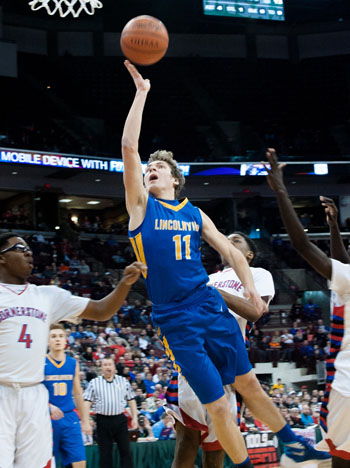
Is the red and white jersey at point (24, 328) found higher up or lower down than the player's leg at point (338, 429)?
higher up

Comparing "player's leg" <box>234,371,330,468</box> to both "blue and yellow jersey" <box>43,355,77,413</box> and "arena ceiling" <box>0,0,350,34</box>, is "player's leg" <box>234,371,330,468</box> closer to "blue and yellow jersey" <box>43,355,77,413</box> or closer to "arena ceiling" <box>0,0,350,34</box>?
"blue and yellow jersey" <box>43,355,77,413</box>

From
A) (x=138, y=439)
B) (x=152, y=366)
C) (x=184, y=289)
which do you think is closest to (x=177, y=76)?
(x=152, y=366)

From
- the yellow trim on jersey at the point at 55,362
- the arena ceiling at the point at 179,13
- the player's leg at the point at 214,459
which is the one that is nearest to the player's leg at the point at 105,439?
the yellow trim on jersey at the point at 55,362

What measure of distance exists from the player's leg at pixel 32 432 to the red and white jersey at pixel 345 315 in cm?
189

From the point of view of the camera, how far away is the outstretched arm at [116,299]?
4.08 meters

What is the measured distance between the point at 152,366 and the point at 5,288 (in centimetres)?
1182

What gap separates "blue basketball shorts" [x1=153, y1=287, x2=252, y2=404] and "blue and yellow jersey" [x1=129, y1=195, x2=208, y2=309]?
0.32 ft

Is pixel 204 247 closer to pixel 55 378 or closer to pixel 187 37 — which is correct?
pixel 187 37

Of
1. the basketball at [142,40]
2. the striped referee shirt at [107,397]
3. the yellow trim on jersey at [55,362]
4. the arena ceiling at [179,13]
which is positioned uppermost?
the arena ceiling at [179,13]

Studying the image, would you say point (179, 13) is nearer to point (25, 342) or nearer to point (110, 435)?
point (110, 435)

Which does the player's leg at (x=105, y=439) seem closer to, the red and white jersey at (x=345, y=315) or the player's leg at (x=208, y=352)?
the player's leg at (x=208, y=352)

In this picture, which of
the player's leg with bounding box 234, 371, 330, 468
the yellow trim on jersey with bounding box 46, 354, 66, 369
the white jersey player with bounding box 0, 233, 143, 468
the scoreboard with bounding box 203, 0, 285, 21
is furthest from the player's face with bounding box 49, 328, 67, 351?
the scoreboard with bounding box 203, 0, 285, 21

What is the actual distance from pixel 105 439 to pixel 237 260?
4581mm

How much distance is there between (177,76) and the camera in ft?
97.0
